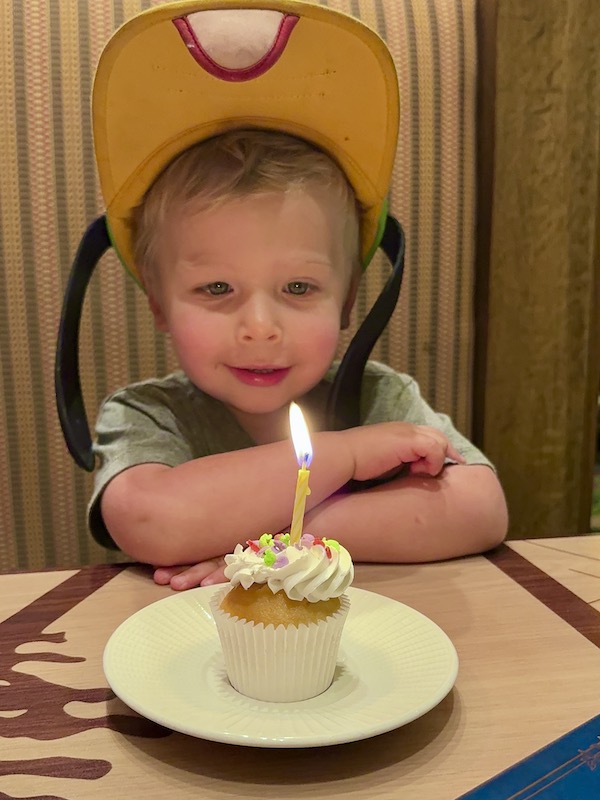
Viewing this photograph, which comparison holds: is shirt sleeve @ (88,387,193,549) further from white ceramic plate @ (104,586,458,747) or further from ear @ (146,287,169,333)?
white ceramic plate @ (104,586,458,747)

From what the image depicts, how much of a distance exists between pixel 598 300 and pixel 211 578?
760 millimetres

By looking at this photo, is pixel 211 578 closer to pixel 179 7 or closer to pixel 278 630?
pixel 278 630

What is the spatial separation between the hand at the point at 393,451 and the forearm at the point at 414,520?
0.02 m

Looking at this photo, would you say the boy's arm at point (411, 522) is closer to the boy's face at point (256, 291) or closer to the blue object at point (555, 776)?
the boy's face at point (256, 291)

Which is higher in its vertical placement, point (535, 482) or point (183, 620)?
point (183, 620)

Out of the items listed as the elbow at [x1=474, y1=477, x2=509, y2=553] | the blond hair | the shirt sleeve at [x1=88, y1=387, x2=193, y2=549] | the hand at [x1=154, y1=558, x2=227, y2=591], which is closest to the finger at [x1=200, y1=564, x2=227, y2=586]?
the hand at [x1=154, y1=558, x2=227, y2=591]

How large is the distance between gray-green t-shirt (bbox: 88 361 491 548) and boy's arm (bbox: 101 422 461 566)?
0.03 metres

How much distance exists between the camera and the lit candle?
0.49m

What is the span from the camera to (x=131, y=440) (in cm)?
80

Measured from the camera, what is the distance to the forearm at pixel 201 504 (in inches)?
27.3

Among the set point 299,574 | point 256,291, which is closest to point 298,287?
point 256,291

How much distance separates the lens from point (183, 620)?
1.86 feet

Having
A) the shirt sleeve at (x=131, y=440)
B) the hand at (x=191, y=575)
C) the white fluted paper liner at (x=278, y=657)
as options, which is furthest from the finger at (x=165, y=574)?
the white fluted paper liner at (x=278, y=657)

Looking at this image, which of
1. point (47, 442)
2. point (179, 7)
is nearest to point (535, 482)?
point (47, 442)
